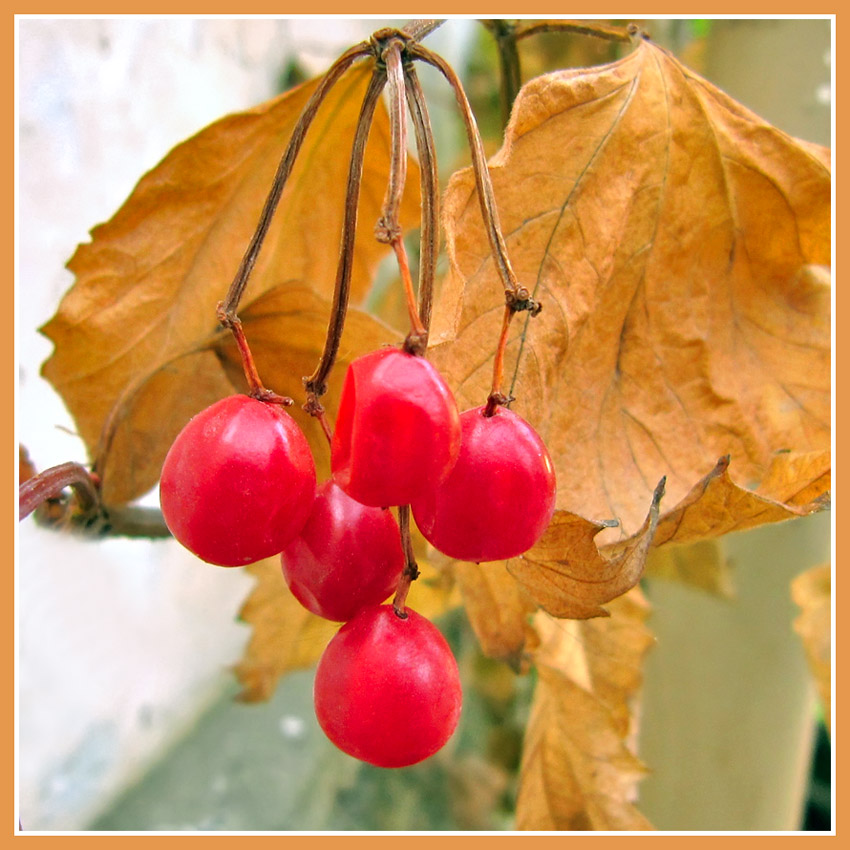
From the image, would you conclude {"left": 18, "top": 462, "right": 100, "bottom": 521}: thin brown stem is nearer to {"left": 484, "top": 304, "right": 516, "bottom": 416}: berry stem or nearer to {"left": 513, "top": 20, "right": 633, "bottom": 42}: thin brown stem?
{"left": 484, "top": 304, "right": 516, "bottom": 416}: berry stem

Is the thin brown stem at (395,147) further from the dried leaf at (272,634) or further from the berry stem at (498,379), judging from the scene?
the dried leaf at (272,634)

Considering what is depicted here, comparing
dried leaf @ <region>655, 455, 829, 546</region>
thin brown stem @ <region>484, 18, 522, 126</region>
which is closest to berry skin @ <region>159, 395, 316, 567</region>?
dried leaf @ <region>655, 455, 829, 546</region>

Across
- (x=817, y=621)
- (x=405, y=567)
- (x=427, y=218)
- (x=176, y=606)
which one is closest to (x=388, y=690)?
(x=405, y=567)

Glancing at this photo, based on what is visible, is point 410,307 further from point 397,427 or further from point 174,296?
point 174,296

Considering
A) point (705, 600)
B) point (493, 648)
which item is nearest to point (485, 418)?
point (493, 648)

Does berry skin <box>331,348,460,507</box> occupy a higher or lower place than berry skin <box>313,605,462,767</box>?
higher

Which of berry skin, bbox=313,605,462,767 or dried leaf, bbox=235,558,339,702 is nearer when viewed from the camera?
berry skin, bbox=313,605,462,767
